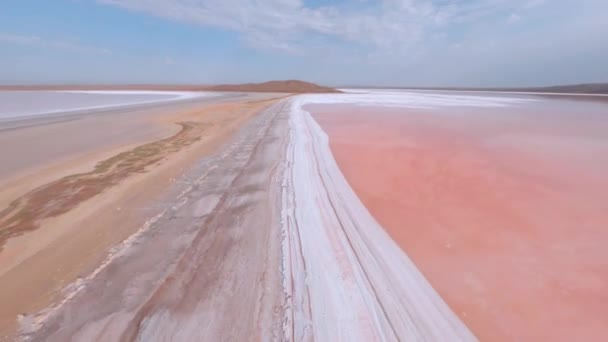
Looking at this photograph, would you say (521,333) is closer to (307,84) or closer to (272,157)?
(272,157)

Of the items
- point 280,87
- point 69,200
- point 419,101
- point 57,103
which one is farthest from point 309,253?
point 280,87

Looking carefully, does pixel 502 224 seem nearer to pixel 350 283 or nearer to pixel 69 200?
pixel 350 283

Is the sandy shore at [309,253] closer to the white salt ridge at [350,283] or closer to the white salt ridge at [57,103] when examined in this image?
the white salt ridge at [350,283]

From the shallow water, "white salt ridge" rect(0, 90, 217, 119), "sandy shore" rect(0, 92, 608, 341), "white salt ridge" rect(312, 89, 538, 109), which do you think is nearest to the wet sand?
"sandy shore" rect(0, 92, 608, 341)

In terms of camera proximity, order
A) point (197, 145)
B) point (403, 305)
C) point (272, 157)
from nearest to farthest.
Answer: point (403, 305), point (272, 157), point (197, 145)

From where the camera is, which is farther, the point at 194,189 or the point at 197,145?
A: the point at 197,145

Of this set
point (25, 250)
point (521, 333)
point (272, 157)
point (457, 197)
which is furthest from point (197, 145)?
point (521, 333)
